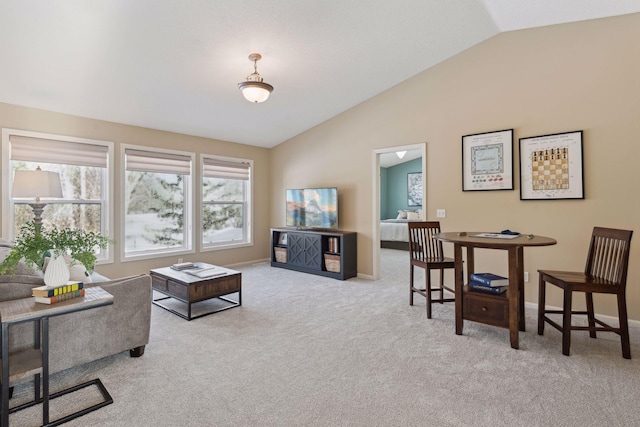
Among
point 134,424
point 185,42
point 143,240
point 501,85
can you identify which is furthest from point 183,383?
point 501,85

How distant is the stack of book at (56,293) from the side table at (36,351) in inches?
1.4

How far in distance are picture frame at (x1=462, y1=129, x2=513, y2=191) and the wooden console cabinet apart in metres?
1.93

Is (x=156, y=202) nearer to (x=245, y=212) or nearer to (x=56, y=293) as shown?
(x=245, y=212)

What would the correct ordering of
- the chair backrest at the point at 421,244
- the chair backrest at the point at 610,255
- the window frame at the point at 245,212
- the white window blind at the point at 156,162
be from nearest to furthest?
the chair backrest at the point at 610,255
the chair backrest at the point at 421,244
the white window blind at the point at 156,162
the window frame at the point at 245,212

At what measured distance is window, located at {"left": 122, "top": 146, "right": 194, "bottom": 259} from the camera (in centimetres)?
482

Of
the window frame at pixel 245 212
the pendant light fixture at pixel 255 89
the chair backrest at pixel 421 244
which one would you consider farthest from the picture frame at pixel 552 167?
the window frame at pixel 245 212

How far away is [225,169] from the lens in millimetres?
5922

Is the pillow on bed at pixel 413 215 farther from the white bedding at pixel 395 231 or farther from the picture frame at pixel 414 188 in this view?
the picture frame at pixel 414 188

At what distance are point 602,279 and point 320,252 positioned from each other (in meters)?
3.50

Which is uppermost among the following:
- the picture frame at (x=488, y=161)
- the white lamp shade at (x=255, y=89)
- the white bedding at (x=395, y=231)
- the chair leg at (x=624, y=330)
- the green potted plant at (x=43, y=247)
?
the white lamp shade at (x=255, y=89)

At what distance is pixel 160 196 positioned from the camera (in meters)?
5.21

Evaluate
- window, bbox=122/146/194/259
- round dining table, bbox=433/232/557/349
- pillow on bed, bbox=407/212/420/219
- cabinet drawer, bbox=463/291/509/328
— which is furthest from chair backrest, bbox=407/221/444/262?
pillow on bed, bbox=407/212/420/219

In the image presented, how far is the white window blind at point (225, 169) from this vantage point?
5684mm

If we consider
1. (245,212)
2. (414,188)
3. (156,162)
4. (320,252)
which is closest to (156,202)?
(156,162)
